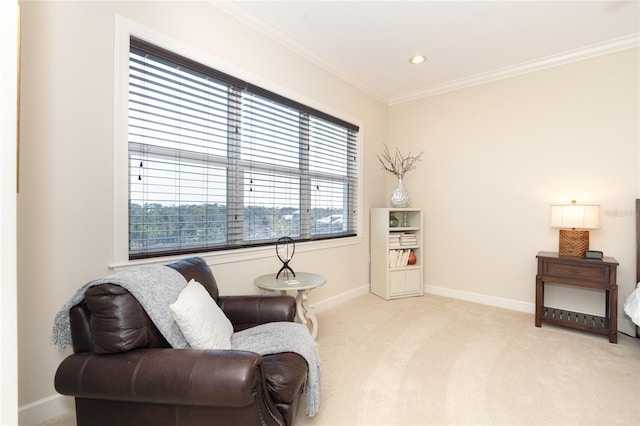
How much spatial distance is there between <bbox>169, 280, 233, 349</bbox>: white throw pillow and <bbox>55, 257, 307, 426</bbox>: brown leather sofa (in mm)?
131

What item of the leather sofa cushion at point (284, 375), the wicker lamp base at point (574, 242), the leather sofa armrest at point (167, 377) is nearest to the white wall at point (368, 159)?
the wicker lamp base at point (574, 242)

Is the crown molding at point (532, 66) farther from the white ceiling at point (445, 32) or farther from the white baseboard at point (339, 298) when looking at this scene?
the white baseboard at point (339, 298)

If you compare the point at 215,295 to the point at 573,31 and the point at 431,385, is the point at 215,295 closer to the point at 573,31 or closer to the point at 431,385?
the point at 431,385

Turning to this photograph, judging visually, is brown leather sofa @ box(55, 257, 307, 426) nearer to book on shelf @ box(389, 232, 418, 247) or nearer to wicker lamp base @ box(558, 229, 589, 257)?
book on shelf @ box(389, 232, 418, 247)

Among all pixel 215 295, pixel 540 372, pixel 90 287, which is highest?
pixel 90 287

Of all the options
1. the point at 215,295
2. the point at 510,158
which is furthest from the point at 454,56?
the point at 215,295

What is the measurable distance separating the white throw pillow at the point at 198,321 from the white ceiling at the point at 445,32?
2.18m

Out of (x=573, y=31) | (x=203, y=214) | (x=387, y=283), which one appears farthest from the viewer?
(x=387, y=283)

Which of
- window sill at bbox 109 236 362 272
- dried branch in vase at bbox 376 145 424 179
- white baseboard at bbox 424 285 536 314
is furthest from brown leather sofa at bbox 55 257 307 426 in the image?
dried branch in vase at bbox 376 145 424 179

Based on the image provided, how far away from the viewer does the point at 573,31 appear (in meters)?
2.76

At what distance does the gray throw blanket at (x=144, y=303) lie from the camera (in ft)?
4.49

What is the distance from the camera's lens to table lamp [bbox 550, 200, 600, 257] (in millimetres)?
2773

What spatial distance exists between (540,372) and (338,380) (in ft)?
4.65

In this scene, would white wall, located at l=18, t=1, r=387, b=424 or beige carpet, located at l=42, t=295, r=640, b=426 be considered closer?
white wall, located at l=18, t=1, r=387, b=424
